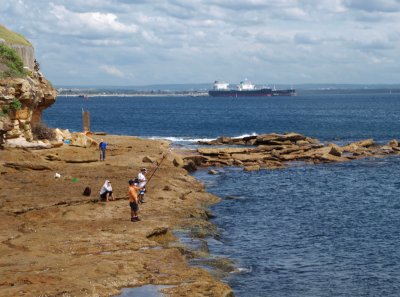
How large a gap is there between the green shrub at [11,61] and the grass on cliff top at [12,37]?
243 centimetres

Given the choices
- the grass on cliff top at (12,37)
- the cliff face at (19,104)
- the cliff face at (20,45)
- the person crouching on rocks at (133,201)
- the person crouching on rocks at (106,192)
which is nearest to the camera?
the person crouching on rocks at (133,201)

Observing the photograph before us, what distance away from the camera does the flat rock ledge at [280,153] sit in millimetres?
55312

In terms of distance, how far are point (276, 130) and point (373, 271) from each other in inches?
3073

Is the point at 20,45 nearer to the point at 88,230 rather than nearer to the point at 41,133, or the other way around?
the point at 41,133

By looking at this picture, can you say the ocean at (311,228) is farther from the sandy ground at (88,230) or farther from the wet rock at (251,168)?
the sandy ground at (88,230)

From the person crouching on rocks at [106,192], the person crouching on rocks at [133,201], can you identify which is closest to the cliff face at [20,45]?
the person crouching on rocks at [106,192]

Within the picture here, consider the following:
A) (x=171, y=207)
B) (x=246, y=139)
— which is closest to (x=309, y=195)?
(x=171, y=207)

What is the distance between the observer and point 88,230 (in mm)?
25547

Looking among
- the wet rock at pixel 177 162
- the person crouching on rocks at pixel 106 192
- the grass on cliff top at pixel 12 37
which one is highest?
the grass on cliff top at pixel 12 37

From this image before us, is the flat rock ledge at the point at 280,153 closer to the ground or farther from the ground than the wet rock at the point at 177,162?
closer to the ground

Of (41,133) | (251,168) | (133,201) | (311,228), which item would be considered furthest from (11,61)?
(311,228)

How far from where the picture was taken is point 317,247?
2794 cm

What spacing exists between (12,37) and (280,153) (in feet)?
81.2

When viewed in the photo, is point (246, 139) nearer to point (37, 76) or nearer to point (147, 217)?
point (37, 76)
